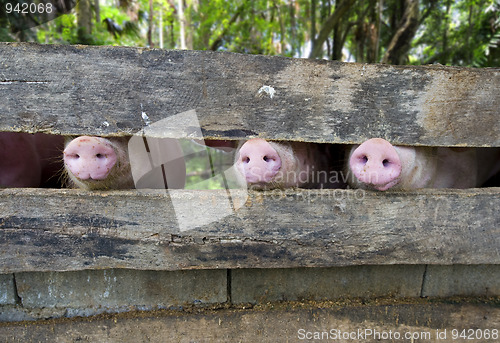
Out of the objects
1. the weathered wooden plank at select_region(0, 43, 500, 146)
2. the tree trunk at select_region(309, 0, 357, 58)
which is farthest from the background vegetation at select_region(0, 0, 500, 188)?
the weathered wooden plank at select_region(0, 43, 500, 146)

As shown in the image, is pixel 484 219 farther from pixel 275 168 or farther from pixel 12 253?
pixel 12 253

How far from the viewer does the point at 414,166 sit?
1.48 metres

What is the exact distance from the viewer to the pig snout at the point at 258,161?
4.15 ft

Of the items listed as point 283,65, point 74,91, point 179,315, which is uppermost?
point 283,65

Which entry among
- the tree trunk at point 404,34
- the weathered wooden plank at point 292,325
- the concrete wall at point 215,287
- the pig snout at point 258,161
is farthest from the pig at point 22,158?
the tree trunk at point 404,34

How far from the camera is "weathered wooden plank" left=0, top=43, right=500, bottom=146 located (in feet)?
4.03

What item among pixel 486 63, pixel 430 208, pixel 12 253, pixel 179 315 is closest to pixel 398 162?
pixel 430 208

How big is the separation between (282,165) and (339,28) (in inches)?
224

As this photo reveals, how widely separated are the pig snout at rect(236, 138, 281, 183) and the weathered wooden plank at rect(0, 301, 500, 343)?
0.65m

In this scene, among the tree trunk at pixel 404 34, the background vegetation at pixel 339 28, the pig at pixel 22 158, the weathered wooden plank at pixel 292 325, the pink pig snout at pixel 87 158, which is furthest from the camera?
the background vegetation at pixel 339 28

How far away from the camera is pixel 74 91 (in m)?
1.23

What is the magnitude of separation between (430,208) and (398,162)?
30 cm

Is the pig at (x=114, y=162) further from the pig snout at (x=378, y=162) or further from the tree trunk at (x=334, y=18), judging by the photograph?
the tree trunk at (x=334, y=18)

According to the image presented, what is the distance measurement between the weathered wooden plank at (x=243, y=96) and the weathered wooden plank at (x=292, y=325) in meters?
0.80
